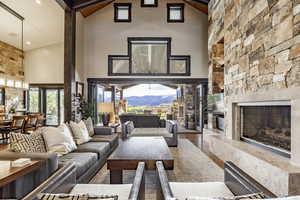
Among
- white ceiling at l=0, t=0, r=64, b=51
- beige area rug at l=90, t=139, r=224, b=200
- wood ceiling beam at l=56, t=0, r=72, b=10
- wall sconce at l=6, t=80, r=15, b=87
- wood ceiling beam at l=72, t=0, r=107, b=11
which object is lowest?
beige area rug at l=90, t=139, r=224, b=200

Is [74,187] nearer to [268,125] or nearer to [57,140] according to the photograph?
[57,140]

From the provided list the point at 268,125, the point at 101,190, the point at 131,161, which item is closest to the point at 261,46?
the point at 268,125

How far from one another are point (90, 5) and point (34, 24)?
6.12 feet

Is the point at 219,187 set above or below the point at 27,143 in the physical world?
below

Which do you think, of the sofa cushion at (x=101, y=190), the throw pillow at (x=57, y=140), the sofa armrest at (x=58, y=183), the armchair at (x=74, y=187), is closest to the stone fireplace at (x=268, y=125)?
the armchair at (x=74, y=187)

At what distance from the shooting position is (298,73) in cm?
232

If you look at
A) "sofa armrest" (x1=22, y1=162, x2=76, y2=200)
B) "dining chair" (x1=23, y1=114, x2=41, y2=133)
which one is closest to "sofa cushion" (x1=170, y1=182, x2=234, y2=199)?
"sofa armrest" (x1=22, y1=162, x2=76, y2=200)

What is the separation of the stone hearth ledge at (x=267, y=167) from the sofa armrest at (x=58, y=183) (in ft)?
7.19

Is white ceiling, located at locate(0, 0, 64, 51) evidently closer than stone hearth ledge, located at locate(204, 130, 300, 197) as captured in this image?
No

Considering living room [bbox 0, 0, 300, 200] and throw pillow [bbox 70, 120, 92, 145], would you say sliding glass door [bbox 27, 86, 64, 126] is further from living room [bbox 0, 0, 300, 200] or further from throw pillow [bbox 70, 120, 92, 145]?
throw pillow [bbox 70, 120, 92, 145]

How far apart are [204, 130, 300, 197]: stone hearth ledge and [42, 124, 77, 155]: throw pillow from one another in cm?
271

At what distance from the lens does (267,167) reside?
2.54 meters

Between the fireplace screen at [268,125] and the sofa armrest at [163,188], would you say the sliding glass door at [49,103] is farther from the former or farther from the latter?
the sofa armrest at [163,188]

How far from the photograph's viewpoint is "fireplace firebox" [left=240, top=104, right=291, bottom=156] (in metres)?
2.75
